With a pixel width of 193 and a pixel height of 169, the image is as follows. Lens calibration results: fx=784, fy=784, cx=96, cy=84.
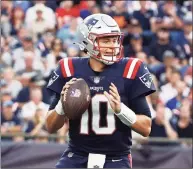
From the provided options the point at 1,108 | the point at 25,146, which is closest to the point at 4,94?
the point at 1,108

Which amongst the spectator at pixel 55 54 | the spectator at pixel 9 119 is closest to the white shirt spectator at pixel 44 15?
the spectator at pixel 55 54

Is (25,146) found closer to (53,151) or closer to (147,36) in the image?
(53,151)

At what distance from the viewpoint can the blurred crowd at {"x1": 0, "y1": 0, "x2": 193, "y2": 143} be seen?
10.4 metres

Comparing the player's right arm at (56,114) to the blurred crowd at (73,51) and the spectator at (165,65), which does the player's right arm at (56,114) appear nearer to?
the blurred crowd at (73,51)

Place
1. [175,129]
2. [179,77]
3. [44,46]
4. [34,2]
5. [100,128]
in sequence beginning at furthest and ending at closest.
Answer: [34,2], [44,46], [179,77], [175,129], [100,128]

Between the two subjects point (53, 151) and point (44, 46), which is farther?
point (44, 46)

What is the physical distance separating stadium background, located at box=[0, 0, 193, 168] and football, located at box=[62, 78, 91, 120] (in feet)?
12.0

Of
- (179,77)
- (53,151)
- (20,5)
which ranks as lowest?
(53,151)

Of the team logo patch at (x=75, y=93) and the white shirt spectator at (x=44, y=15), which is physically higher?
the white shirt spectator at (x=44, y=15)

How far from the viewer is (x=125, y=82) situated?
5660 mm

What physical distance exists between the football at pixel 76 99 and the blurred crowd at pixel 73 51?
394cm

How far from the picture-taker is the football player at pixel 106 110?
562 centimetres

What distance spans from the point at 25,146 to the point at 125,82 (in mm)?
3790

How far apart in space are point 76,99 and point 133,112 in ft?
1.37
